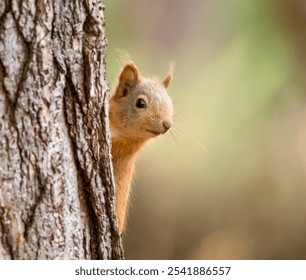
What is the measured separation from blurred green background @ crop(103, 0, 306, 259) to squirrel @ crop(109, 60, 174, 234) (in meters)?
0.16

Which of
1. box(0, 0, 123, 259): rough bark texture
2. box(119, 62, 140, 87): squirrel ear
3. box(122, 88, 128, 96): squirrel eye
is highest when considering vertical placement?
box(119, 62, 140, 87): squirrel ear

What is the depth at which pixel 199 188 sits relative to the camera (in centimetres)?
211

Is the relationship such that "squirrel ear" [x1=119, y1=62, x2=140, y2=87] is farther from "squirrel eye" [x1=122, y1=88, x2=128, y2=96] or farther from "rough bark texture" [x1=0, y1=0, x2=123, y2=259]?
"rough bark texture" [x1=0, y1=0, x2=123, y2=259]

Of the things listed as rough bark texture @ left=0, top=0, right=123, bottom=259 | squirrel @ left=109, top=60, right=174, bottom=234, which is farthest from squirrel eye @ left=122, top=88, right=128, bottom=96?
rough bark texture @ left=0, top=0, right=123, bottom=259

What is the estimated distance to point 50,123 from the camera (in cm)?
120

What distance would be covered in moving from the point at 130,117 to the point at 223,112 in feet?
1.34

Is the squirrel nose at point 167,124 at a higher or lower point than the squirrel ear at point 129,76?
lower

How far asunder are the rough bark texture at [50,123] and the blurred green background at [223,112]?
31.6 inches

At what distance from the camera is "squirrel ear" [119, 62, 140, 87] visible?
6.17 ft

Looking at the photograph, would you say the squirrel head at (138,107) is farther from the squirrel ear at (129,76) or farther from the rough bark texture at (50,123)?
the rough bark texture at (50,123)

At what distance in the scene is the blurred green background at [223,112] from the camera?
2.08 metres

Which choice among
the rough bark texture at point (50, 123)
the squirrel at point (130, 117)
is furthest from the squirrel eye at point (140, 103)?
the rough bark texture at point (50, 123)
